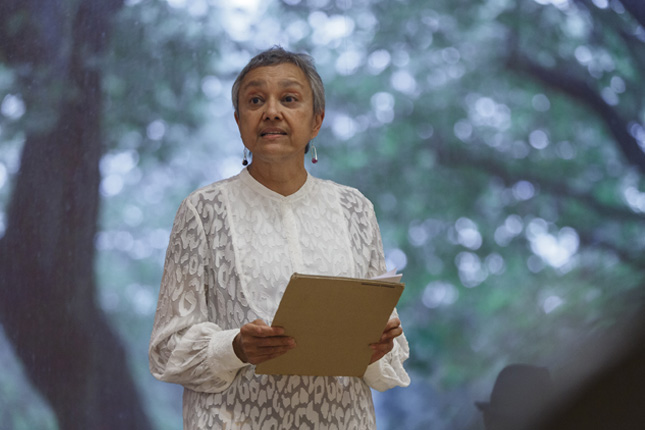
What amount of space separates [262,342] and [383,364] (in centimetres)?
39

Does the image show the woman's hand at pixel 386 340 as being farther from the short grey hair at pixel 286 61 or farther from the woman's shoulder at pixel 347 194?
the short grey hair at pixel 286 61

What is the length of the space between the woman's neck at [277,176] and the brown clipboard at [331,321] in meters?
0.42

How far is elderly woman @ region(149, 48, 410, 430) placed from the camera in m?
1.46

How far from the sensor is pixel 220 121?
364cm

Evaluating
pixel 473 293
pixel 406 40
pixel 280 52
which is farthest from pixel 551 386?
pixel 280 52

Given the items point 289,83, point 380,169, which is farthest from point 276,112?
point 380,169

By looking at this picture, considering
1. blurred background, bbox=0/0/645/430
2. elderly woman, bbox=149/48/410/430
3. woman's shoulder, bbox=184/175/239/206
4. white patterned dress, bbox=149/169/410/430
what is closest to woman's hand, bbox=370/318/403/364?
elderly woman, bbox=149/48/410/430

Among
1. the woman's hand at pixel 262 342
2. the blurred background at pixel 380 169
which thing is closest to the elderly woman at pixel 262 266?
the woman's hand at pixel 262 342

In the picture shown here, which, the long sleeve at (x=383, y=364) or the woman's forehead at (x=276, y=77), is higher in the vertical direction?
the woman's forehead at (x=276, y=77)

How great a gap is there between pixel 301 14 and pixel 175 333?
8.68 feet

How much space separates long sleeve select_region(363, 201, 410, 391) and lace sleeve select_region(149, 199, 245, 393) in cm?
30

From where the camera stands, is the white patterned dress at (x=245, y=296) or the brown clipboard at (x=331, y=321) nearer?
the brown clipboard at (x=331, y=321)

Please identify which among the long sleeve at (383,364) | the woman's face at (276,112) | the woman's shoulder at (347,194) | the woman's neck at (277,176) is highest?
the woman's face at (276,112)

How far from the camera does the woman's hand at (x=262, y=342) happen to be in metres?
1.32
